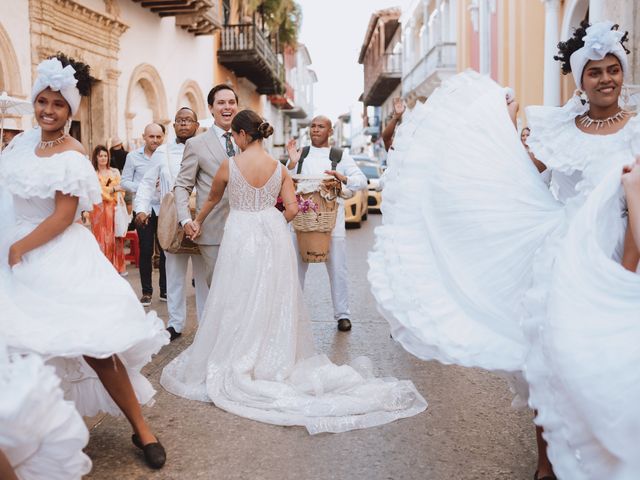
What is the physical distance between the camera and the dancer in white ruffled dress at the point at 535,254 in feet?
7.69

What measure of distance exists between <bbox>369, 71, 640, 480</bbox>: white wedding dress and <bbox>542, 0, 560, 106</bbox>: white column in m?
12.1

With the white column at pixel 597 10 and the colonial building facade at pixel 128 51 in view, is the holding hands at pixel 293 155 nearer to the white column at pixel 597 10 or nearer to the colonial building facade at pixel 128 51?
the white column at pixel 597 10

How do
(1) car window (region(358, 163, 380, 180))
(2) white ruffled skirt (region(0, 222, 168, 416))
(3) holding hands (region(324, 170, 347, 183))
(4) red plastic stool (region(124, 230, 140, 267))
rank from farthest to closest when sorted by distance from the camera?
(1) car window (region(358, 163, 380, 180))
(4) red plastic stool (region(124, 230, 140, 267))
(3) holding hands (region(324, 170, 347, 183))
(2) white ruffled skirt (region(0, 222, 168, 416))

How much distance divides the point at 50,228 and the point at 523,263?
2.17 m

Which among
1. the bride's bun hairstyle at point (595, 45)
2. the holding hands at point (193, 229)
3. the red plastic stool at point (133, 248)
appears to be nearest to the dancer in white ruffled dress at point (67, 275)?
the holding hands at point (193, 229)

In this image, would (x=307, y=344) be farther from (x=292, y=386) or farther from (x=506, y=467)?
(x=506, y=467)

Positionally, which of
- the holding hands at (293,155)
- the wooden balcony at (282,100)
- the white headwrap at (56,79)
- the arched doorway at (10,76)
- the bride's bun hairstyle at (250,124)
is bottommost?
the holding hands at (293,155)

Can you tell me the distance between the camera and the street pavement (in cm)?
352

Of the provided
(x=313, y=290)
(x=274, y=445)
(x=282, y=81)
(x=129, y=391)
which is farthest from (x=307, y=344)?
(x=282, y=81)

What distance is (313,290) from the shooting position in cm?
878

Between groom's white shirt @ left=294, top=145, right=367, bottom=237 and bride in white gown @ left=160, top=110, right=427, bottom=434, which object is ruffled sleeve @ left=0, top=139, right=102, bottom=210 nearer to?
bride in white gown @ left=160, top=110, right=427, bottom=434

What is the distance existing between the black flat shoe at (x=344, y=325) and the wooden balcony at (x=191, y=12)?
39.7 feet

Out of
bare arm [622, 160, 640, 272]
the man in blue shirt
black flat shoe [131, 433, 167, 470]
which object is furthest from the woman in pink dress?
bare arm [622, 160, 640, 272]

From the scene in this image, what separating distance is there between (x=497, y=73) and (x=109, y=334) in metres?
18.9
